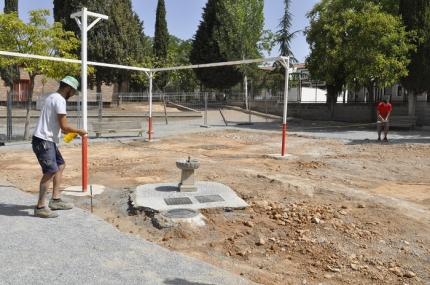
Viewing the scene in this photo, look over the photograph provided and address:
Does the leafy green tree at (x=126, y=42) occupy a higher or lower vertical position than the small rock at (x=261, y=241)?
higher

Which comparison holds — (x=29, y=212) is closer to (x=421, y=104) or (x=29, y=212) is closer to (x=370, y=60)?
(x=370, y=60)

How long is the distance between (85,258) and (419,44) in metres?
23.9

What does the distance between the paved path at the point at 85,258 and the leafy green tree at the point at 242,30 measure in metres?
31.8

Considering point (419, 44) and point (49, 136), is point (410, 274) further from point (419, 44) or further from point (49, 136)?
point (419, 44)

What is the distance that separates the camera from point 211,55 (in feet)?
130

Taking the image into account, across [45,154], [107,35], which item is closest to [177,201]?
[45,154]

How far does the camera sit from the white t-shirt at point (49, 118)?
216 inches

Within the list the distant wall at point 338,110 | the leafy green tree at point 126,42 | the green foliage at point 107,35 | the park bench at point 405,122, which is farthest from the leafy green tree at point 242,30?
the park bench at point 405,122

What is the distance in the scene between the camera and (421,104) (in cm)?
2497

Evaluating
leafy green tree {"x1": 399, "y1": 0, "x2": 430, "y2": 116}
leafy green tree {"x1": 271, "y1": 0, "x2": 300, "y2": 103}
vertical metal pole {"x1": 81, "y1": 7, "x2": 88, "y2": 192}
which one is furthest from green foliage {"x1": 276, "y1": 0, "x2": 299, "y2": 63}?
vertical metal pole {"x1": 81, "y1": 7, "x2": 88, "y2": 192}

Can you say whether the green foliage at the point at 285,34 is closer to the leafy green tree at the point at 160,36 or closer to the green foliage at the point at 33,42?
the leafy green tree at the point at 160,36

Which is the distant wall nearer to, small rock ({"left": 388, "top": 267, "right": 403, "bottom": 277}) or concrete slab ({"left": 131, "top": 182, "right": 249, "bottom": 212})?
concrete slab ({"left": 131, "top": 182, "right": 249, "bottom": 212})

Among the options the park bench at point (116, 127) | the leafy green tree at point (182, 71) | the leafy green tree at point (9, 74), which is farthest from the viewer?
the leafy green tree at point (182, 71)

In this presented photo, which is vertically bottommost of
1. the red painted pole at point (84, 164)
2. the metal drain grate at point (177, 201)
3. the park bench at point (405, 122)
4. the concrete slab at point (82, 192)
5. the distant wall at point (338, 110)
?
the concrete slab at point (82, 192)
